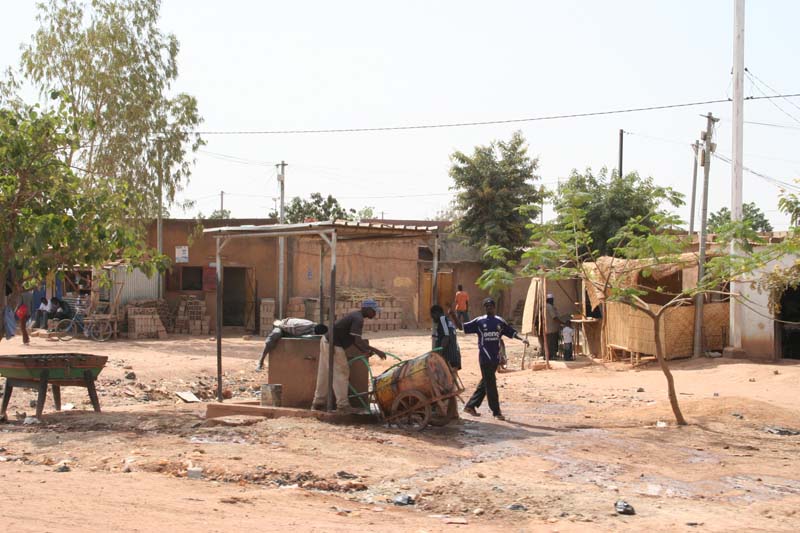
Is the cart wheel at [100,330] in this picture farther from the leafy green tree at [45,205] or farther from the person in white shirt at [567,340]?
the leafy green tree at [45,205]

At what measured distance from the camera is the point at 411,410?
11.1 metres

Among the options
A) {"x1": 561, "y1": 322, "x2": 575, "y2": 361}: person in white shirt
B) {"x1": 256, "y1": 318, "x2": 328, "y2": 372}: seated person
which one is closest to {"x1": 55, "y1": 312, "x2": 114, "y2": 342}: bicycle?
{"x1": 561, "y1": 322, "x2": 575, "y2": 361}: person in white shirt

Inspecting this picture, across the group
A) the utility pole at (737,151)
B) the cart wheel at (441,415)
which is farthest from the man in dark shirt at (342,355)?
the utility pole at (737,151)

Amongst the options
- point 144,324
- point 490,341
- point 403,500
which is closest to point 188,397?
point 490,341

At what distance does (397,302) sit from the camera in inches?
1261

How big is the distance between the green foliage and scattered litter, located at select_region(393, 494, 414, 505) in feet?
20.5

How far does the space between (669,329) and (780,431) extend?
26.7 ft

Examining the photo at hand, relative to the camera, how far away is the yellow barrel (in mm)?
11047

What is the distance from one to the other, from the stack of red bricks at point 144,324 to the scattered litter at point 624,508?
22605 millimetres

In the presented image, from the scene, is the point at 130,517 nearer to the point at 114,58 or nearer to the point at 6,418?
the point at 6,418

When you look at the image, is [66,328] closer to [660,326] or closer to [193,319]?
[193,319]

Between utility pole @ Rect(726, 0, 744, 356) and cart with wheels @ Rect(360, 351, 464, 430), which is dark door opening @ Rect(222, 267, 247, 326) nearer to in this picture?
utility pole @ Rect(726, 0, 744, 356)

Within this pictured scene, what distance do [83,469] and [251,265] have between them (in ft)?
74.8

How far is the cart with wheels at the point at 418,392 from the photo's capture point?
36.2ft
